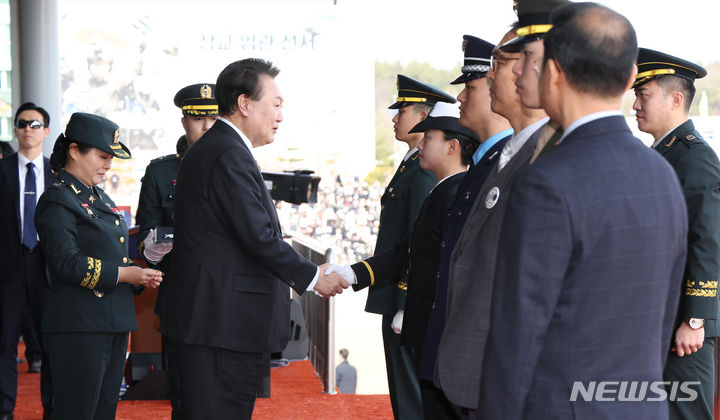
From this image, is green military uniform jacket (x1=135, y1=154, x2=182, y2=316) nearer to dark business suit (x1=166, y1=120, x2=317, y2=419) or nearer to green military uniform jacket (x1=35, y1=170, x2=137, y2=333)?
green military uniform jacket (x1=35, y1=170, x2=137, y2=333)

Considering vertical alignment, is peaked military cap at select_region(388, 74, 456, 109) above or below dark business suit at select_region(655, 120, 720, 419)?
above

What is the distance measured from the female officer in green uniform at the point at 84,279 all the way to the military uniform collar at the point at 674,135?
5.86ft

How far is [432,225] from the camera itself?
2510 mm

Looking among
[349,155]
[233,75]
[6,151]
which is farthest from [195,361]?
[349,155]

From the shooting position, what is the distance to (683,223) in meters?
1.31

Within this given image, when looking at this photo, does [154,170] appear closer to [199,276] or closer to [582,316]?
[199,276]

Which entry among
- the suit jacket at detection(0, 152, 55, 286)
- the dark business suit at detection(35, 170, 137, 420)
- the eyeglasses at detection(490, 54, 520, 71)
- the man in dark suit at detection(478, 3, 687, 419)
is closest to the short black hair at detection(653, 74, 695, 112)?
the eyeglasses at detection(490, 54, 520, 71)

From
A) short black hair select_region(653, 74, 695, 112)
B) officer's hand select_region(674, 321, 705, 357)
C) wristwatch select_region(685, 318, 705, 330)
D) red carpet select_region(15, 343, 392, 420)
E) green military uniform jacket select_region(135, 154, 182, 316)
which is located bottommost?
red carpet select_region(15, 343, 392, 420)

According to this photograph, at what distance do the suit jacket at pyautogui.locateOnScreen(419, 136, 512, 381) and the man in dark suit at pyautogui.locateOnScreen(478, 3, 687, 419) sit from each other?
0.67 metres

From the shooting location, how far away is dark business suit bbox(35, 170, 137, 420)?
262 centimetres

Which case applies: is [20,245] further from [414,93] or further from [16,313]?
[414,93]


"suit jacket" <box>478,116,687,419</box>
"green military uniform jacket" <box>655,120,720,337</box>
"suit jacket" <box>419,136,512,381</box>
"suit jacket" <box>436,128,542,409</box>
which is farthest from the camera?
"green military uniform jacket" <box>655,120,720,337</box>

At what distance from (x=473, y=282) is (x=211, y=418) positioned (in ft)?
3.26

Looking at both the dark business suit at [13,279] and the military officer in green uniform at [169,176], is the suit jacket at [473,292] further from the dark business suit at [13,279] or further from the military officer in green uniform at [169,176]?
the dark business suit at [13,279]
